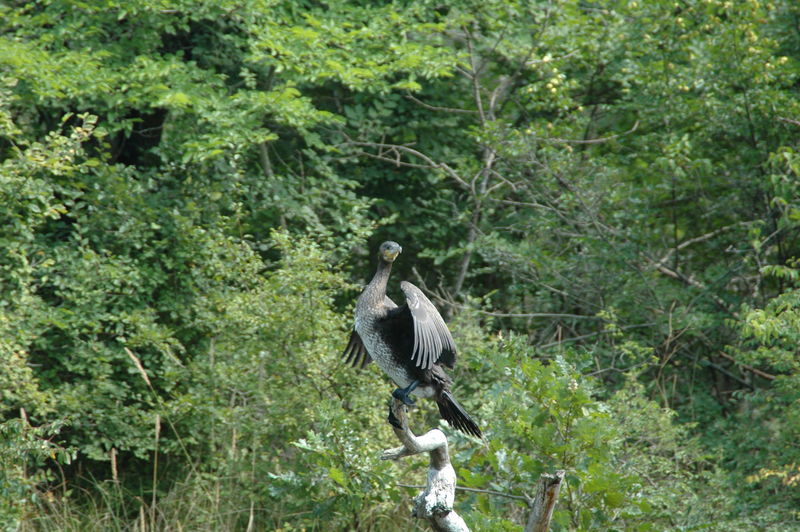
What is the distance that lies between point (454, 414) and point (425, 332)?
41 centimetres

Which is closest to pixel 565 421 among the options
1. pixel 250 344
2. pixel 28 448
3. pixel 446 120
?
pixel 250 344

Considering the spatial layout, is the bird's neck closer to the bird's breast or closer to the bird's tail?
the bird's breast

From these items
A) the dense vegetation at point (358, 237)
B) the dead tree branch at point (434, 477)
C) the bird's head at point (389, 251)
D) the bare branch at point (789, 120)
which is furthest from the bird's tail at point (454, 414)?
the bare branch at point (789, 120)

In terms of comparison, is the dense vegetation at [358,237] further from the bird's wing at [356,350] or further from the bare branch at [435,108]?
the bird's wing at [356,350]

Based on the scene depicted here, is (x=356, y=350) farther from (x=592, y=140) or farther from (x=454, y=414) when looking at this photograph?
(x=592, y=140)

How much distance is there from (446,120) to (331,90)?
994 mm

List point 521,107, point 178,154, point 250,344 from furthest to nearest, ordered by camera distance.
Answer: point 521,107
point 178,154
point 250,344

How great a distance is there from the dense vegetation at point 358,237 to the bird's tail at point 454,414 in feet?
3.49

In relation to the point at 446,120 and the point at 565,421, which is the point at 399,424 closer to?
the point at 565,421

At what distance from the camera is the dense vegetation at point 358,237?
6.42 meters

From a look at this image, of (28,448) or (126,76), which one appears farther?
(126,76)

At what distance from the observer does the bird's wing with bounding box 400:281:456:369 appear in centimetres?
399

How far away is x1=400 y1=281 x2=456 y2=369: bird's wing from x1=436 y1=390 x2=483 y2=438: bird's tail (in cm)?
17

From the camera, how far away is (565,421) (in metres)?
4.85
